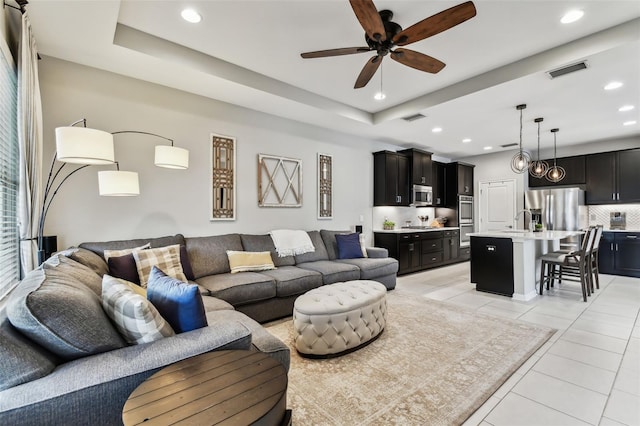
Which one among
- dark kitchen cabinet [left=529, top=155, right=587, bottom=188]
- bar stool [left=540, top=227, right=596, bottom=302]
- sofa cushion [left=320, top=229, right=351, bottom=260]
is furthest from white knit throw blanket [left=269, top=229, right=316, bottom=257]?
dark kitchen cabinet [left=529, top=155, right=587, bottom=188]

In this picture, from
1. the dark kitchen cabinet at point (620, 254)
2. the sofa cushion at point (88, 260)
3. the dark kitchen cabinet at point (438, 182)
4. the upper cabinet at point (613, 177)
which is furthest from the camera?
the dark kitchen cabinet at point (438, 182)

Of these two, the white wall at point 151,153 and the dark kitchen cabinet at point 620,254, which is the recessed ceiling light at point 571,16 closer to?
the white wall at point 151,153

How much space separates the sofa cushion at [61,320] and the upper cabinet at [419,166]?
6.18 m

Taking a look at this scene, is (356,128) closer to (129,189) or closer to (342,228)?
(342,228)

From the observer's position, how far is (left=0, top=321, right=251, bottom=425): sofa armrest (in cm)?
100

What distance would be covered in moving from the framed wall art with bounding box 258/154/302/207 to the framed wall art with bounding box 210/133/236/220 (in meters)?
0.43

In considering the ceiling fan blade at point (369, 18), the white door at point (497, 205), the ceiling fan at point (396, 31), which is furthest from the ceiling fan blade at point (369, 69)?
the white door at point (497, 205)

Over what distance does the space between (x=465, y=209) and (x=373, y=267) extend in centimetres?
469

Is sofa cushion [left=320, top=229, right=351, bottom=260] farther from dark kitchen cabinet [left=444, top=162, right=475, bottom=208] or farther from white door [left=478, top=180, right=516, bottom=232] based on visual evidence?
white door [left=478, top=180, right=516, bottom=232]

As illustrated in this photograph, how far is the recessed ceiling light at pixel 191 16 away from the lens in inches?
103

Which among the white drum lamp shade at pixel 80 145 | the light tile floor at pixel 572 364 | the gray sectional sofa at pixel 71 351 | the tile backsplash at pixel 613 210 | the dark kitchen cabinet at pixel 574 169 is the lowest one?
the light tile floor at pixel 572 364

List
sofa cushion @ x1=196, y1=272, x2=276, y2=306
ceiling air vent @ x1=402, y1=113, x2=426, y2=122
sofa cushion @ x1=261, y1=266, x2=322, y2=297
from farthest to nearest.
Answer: ceiling air vent @ x1=402, y1=113, x2=426, y2=122
sofa cushion @ x1=261, y1=266, x2=322, y2=297
sofa cushion @ x1=196, y1=272, x2=276, y2=306

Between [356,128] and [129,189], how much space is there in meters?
3.82

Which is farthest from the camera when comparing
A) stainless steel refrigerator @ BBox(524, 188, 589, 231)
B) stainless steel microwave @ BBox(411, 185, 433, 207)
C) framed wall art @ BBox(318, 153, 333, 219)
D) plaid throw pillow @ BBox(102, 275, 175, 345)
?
stainless steel microwave @ BBox(411, 185, 433, 207)
